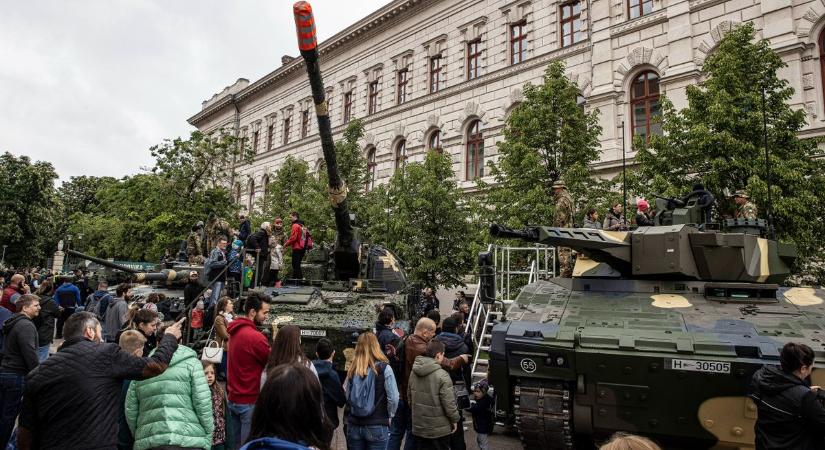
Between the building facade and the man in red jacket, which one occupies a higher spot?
the building facade

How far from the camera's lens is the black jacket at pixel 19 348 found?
5.75 meters

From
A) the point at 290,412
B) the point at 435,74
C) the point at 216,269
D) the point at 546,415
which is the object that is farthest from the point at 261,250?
the point at 435,74

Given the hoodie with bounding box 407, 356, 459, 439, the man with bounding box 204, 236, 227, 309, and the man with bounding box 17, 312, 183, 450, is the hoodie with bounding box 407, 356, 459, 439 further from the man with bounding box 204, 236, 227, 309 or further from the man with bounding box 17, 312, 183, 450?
the man with bounding box 204, 236, 227, 309

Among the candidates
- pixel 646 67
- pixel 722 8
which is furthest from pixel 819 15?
pixel 646 67

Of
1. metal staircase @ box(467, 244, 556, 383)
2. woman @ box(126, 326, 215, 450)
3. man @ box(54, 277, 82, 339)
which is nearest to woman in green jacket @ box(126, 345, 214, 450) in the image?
woman @ box(126, 326, 215, 450)

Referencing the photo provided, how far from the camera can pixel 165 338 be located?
3928 mm

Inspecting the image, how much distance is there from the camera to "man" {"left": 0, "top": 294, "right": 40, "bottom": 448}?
5.71 metres

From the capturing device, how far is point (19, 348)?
226 inches

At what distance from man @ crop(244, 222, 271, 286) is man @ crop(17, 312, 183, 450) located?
7.11m

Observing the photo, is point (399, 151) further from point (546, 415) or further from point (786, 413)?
point (786, 413)

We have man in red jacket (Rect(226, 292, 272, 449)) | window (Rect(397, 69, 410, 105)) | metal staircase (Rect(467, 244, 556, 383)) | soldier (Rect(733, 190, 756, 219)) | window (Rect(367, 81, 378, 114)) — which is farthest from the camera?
window (Rect(367, 81, 378, 114))

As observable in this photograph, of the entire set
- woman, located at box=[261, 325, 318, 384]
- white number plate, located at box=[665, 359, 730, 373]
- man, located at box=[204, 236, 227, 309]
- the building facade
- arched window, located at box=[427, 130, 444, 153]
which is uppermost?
the building facade

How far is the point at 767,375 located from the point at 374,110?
26739 mm

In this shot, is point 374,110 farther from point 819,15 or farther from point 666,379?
point 666,379
